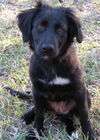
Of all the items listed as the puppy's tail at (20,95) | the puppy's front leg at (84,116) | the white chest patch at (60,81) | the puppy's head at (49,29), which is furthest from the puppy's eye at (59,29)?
the puppy's tail at (20,95)

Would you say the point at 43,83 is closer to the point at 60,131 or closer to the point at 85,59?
the point at 60,131

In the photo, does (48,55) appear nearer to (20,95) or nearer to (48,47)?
(48,47)

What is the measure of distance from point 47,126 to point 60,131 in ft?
0.67

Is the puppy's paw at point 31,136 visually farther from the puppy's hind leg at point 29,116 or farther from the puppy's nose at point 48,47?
the puppy's nose at point 48,47

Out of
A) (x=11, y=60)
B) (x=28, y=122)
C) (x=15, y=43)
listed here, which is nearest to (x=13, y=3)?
(x=15, y=43)

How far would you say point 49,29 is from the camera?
319cm

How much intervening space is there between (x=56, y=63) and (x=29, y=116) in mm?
831

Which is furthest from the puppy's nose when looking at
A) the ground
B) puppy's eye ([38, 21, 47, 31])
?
the ground

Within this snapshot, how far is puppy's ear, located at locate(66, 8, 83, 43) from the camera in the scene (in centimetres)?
330

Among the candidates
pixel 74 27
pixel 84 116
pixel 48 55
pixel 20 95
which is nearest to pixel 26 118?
pixel 20 95

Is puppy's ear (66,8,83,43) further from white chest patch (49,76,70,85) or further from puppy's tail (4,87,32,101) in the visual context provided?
puppy's tail (4,87,32,101)

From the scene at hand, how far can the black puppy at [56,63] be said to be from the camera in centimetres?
322

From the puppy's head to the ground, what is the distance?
91 cm

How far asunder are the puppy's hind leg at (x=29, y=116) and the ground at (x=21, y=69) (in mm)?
67
